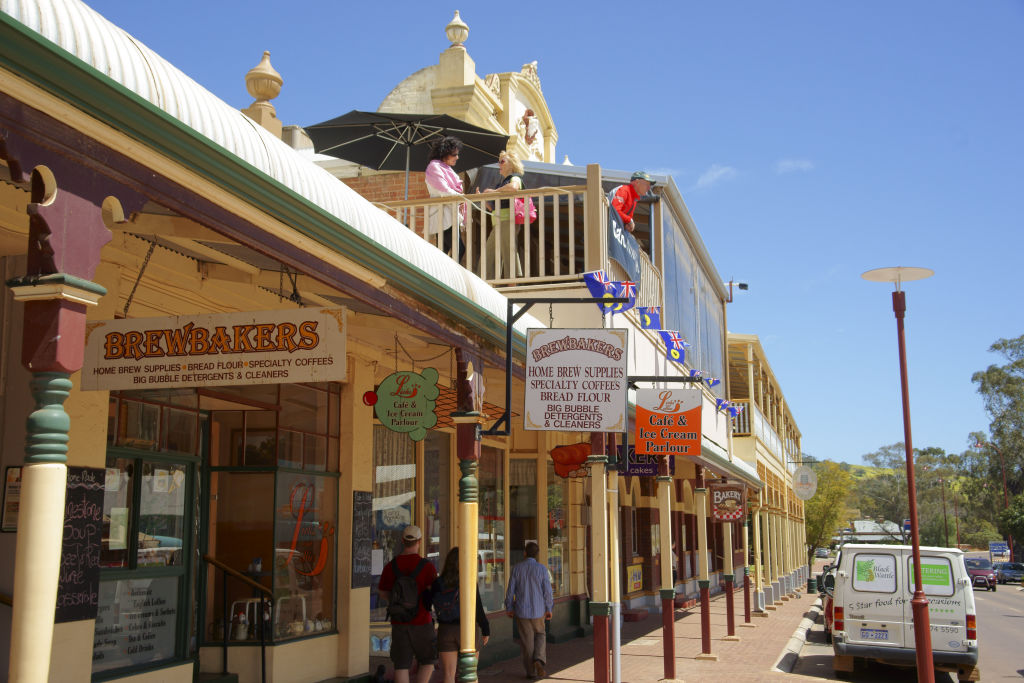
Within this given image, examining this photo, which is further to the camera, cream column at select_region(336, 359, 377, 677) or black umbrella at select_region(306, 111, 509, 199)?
black umbrella at select_region(306, 111, 509, 199)

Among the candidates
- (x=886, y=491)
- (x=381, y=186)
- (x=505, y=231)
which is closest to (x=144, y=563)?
(x=505, y=231)

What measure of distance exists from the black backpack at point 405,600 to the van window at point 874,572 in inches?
326

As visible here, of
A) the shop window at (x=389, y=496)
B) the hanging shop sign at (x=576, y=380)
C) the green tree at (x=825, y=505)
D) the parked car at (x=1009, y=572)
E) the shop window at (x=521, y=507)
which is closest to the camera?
the hanging shop sign at (x=576, y=380)

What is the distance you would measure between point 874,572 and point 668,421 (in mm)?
5368

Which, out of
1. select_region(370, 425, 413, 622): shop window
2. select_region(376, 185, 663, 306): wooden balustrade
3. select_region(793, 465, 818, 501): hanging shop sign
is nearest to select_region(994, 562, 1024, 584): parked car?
select_region(793, 465, 818, 501): hanging shop sign

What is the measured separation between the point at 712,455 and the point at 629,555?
223 inches

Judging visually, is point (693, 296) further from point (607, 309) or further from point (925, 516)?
point (925, 516)

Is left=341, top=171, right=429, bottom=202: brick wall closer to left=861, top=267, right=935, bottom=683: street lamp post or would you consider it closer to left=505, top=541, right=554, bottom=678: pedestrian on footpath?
Result: left=505, top=541, right=554, bottom=678: pedestrian on footpath

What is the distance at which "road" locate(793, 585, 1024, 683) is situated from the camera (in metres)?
15.3

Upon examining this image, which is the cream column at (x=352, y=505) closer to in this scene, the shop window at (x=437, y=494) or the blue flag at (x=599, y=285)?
the shop window at (x=437, y=494)

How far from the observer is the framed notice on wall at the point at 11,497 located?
19.6ft

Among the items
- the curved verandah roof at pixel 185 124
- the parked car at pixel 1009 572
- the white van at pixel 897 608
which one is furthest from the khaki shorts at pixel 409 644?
the parked car at pixel 1009 572

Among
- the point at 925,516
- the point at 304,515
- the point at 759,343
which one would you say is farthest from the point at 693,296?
the point at 925,516

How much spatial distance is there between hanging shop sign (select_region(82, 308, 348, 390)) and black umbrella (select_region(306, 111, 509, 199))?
6.64 meters
